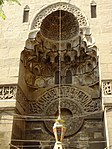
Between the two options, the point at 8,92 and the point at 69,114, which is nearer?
the point at 8,92

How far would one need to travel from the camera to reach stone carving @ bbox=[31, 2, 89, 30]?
8.84m

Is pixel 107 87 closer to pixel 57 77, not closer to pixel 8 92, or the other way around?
pixel 57 77

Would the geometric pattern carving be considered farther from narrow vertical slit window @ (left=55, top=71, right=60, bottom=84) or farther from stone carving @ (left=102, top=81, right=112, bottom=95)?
stone carving @ (left=102, top=81, right=112, bottom=95)

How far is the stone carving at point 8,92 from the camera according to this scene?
766cm

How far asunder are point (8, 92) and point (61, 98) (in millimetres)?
2004

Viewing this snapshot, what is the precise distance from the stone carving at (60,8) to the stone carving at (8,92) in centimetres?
235

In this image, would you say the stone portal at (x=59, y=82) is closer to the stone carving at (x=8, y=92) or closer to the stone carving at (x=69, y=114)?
the stone carving at (x=69, y=114)

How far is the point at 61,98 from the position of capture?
8891 mm

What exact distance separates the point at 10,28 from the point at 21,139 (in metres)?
3.77

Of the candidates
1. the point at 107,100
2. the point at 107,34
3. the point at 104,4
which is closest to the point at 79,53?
the point at 107,34

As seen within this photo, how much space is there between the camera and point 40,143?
8.18 m

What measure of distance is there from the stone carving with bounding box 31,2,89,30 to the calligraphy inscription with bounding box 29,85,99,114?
2256 mm

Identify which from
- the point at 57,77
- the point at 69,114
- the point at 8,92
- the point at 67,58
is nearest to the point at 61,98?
the point at 69,114

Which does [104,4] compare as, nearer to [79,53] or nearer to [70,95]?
[79,53]
